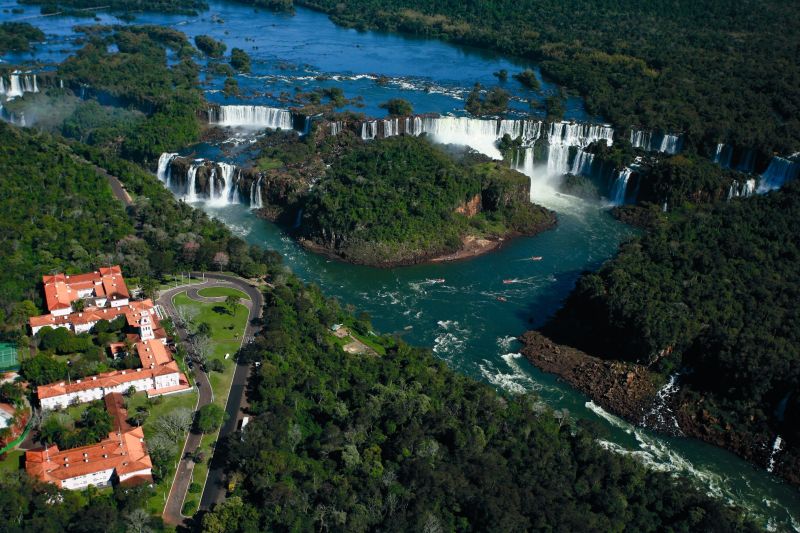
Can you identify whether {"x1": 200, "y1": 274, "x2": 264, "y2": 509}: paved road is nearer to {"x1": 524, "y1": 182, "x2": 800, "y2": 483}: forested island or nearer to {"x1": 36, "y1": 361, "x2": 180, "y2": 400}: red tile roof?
{"x1": 36, "y1": 361, "x2": 180, "y2": 400}: red tile roof

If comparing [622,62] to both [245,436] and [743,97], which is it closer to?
[743,97]

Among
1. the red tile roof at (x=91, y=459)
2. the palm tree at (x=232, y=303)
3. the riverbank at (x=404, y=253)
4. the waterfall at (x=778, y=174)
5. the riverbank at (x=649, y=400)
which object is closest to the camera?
the red tile roof at (x=91, y=459)

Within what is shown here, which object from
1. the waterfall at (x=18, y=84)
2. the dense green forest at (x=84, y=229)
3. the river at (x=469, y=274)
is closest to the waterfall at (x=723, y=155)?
the river at (x=469, y=274)

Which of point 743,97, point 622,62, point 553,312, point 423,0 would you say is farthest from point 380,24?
point 553,312

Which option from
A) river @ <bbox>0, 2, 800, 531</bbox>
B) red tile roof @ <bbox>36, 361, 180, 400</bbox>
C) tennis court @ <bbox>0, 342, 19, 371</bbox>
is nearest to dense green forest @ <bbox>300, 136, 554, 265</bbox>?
river @ <bbox>0, 2, 800, 531</bbox>

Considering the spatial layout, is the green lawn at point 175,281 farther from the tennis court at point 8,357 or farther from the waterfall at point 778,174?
the waterfall at point 778,174
